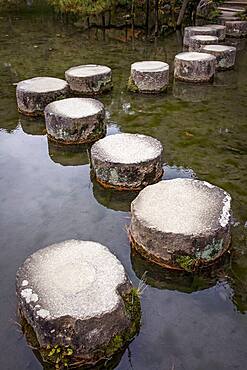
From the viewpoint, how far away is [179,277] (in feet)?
13.7

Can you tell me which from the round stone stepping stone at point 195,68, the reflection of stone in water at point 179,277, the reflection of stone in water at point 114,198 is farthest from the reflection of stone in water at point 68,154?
the round stone stepping stone at point 195,68

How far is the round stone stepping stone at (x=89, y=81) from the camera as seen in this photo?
8508 millimetres

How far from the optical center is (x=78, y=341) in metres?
3.14

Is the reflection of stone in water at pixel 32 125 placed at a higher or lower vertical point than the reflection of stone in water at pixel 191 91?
lower

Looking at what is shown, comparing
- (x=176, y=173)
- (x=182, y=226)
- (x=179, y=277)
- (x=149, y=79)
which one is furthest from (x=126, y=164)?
(x=149, y=79)

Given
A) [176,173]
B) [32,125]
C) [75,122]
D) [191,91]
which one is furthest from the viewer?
[191,91]

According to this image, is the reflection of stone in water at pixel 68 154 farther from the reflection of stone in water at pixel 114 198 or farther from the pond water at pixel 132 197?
the reflection of stone in water at pixel 114 198

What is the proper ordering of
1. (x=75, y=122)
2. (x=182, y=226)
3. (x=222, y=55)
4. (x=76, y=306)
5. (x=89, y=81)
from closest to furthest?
(x=76, y=306) → (x=182, y=226) → (x=75, y=122) → (x=89, y=81) → (x=222, y=55)

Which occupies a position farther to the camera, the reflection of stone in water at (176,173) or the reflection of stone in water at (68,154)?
the reflection of stone in water at (68,154)

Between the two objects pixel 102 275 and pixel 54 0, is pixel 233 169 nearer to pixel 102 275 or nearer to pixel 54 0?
pixel 102 275

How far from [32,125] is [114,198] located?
293cm

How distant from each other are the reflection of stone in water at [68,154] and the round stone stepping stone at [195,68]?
3882 millimetres

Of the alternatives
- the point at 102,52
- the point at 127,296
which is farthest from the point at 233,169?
the point at 102,52

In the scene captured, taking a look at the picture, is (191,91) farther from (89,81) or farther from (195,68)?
(89,81)
